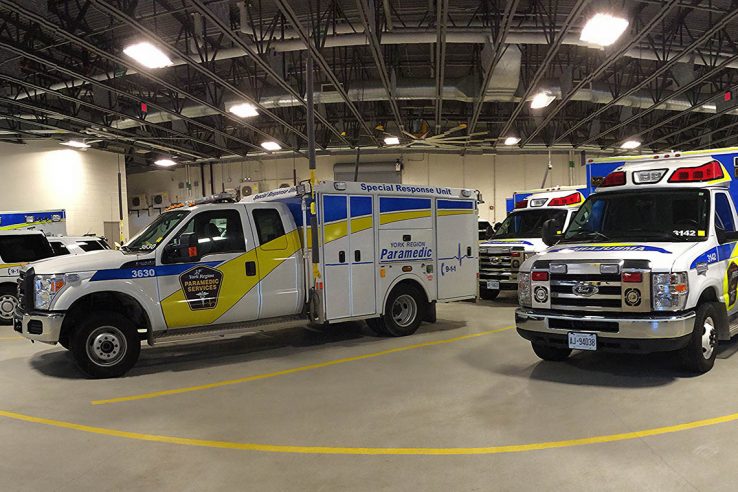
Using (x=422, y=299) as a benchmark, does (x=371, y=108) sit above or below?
above

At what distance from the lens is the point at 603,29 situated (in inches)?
386

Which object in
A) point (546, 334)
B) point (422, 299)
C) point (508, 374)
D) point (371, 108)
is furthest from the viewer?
point (371, 108)

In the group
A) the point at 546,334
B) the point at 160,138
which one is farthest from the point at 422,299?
the point at 160,138

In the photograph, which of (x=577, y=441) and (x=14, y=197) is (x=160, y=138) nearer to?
(x=14, y=197)

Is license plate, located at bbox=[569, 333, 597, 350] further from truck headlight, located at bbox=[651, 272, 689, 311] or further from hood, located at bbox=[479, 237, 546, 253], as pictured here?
hood, located at bbox=[479, 237, 546, 253]

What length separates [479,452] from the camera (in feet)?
13.6

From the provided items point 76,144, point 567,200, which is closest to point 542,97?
point 567,200

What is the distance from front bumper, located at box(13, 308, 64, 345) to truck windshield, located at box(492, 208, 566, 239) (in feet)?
32.0

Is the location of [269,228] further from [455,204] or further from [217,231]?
[455,204]

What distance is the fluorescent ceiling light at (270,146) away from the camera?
70.8 ft

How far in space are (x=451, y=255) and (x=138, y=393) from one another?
564 cm

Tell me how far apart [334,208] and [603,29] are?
20.5 feet

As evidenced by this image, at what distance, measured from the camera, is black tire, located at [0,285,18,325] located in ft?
36.5

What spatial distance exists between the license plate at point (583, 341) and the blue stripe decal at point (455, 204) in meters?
4.13
